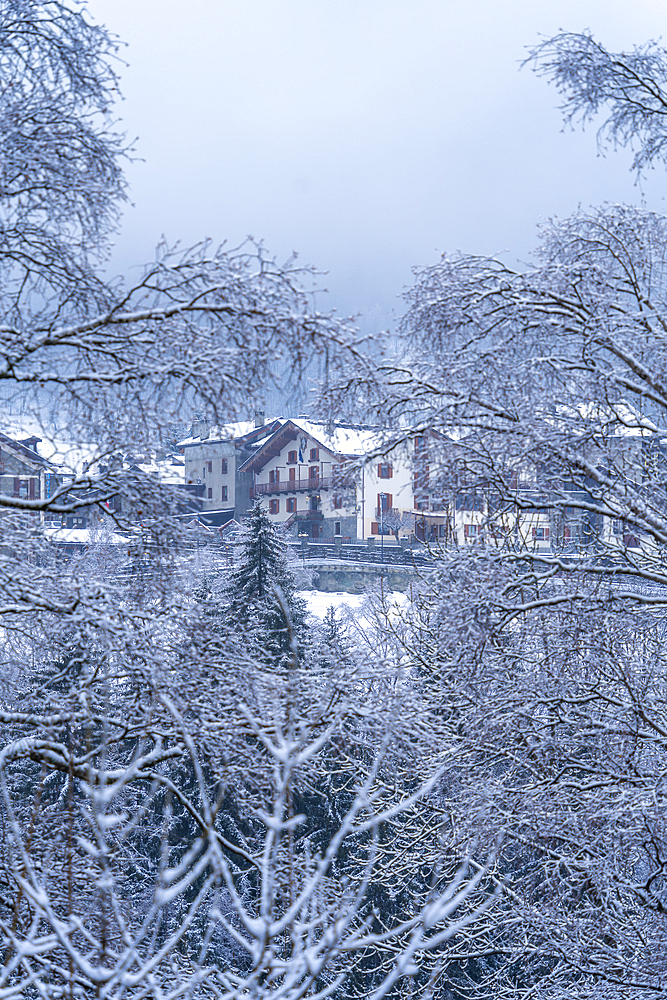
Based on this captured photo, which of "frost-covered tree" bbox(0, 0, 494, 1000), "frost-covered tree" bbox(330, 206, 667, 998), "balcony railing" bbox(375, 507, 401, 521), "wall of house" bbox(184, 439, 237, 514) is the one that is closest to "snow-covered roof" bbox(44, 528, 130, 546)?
"frost-covered tree" bbox(0, 0, 494, 1000)

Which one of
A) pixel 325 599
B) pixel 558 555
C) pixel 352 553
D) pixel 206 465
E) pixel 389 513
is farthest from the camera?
pixel 389 513

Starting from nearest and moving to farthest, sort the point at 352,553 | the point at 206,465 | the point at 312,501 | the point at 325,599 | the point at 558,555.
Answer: the point at 558,555 < the point at 206,465 < the point at 325,599 < the point at 352,553 < the point at 312,501

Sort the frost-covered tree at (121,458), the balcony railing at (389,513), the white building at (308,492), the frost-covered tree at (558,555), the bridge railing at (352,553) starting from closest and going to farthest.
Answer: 1. the frost-covered tree at (121,458)
2. the frost-covered tree at (558,555)
3. the bridge railing at (352,553)
4. the white building at (308,492)
5. the balcony railing at (389,513)

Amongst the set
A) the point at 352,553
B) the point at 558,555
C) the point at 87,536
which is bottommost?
the point at 352,553

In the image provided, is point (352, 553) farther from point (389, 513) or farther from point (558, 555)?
point (558, 555)

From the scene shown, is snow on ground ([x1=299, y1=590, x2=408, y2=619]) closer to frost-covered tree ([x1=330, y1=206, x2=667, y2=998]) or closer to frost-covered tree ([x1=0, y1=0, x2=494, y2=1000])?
frost-covered tree ([x1=330, y1=206, x2=667, y2=998])

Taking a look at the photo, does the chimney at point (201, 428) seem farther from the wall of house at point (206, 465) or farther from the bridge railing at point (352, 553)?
the bridge railing at point (352, 553)

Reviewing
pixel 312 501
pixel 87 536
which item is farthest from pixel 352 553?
pixel 87 536

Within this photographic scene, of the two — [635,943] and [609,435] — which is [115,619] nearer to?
[609,435]

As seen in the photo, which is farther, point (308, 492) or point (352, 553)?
point (308, 492)

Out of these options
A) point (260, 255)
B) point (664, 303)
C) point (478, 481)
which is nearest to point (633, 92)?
point (664, 303)

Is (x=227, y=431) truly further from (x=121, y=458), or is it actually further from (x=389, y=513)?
(x=389, y=513)

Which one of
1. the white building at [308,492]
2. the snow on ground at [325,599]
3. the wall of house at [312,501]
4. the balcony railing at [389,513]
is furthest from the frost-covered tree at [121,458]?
the balcony railing at [389,513]

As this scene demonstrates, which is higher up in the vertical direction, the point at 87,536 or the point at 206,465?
the point at 206,465
